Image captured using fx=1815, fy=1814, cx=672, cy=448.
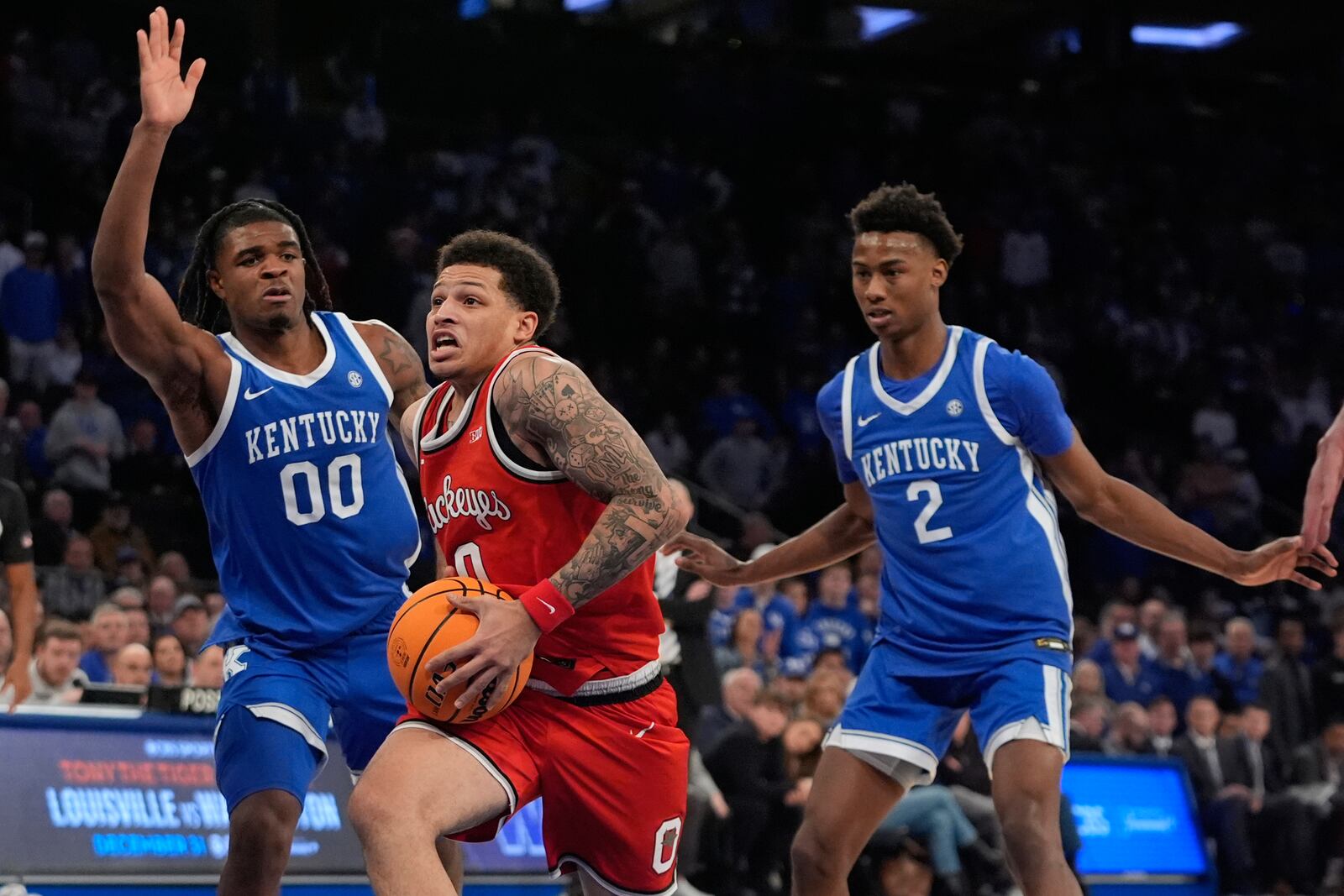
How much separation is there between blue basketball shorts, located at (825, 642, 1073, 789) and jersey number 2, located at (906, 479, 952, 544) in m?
0.38

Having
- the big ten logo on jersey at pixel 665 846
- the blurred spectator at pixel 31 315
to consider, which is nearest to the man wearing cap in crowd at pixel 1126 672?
the blurred spectator at pixel 31 315

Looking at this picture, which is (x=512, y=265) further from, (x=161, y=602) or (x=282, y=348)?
(x=161, y=602)

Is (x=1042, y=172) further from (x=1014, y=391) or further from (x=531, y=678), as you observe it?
(x=531, y=678)

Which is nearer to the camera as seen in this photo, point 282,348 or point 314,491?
point 314,491

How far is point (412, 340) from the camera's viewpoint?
620 inches

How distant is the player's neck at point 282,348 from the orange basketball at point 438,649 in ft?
4.42

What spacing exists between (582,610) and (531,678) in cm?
22

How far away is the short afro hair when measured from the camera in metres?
4.80

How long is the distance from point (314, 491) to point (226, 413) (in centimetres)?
35

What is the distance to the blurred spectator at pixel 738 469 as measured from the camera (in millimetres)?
17234

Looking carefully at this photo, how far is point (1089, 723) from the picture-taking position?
520 inches

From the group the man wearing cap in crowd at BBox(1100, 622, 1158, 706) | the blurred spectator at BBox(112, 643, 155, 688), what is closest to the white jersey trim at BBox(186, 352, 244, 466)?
the blurred spectator at BBox(112, 643, 155, 688)

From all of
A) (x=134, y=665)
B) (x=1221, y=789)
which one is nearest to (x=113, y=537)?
(x=134, y=665)

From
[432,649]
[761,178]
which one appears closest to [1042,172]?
[761,178]
